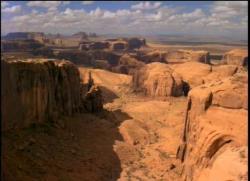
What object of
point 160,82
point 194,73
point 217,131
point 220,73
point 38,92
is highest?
point 38,92

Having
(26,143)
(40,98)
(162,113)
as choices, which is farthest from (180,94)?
(26,143)

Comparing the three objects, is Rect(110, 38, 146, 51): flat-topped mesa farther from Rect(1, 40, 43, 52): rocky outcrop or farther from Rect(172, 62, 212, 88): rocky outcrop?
Rect(172, 62, 212, 88): rocky outcrop

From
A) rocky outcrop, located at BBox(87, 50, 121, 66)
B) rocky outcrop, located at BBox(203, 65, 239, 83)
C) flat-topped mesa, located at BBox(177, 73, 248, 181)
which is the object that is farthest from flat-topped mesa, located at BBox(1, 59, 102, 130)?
rocky outcrop, located at BBox(87, 50, 121, 66)

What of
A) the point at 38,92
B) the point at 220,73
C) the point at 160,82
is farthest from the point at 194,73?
the point at 38,92

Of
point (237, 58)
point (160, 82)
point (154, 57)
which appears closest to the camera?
point (160, 82)

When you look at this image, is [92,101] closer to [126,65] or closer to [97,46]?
[126,65]

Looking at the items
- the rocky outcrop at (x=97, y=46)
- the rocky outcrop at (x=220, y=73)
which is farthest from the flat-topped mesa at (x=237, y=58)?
the rocky outcrop at (x=97, y=46)
